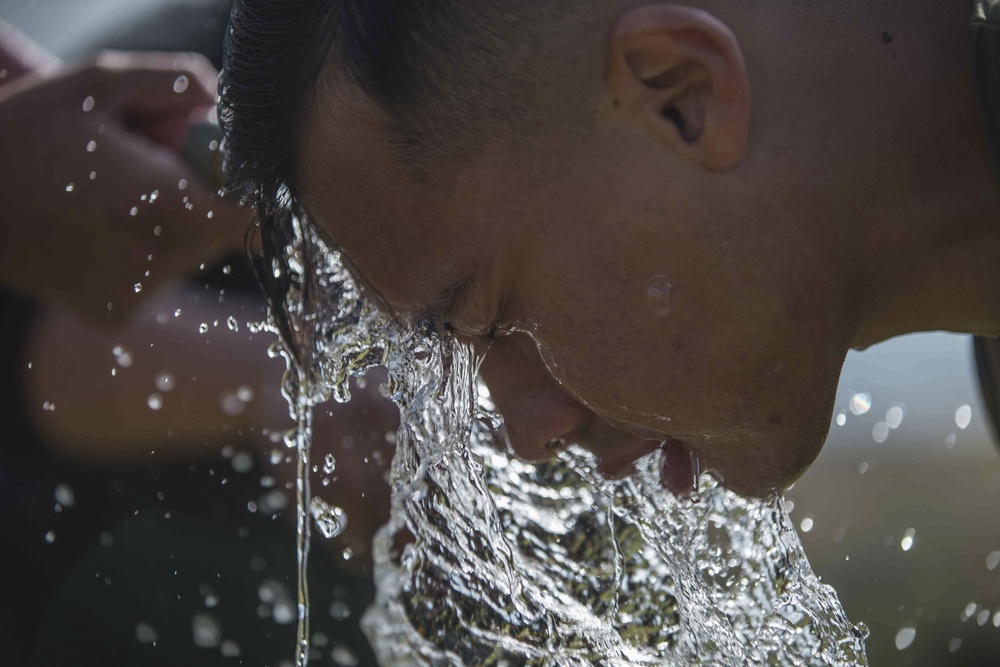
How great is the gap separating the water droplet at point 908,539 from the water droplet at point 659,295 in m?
1.45

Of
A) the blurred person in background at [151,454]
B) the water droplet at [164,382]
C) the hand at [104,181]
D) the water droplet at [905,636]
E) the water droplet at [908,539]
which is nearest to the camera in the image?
the hand at [104,181]

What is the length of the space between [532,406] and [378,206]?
10.2 inches

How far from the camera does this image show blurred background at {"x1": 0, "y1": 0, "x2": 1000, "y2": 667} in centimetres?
180

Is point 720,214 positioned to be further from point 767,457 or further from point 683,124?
point 767,457

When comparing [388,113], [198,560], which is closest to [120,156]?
[198,560]

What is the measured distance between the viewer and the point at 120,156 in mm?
1579

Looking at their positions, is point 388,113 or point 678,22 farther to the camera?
point 388,113

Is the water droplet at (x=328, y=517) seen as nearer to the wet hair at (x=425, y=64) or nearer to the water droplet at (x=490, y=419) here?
the water droplet at (x=490, y=419)

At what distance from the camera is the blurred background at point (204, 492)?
180cm

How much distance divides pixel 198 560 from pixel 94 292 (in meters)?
0.51

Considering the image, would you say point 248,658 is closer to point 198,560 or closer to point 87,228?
point 198,560

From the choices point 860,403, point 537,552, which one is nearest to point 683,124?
point 537,552

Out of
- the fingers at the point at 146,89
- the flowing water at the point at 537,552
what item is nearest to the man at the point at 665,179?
the flowing water at the point at 537,552

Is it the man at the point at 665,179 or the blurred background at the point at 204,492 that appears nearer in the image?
the man at the point at 665,179
